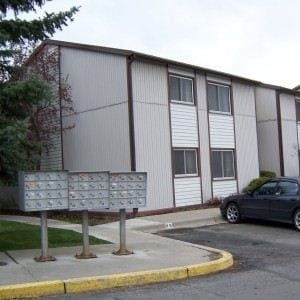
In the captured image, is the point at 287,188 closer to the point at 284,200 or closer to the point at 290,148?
the point at 284,200

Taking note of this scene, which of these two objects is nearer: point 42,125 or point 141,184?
point 141,184

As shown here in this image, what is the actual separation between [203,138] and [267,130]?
6.69 metres

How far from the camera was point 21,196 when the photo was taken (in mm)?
10562

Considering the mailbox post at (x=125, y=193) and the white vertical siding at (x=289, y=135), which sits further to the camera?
the white vertical siding at (x=289, y=135)

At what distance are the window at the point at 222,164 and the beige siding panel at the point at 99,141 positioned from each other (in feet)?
16.4

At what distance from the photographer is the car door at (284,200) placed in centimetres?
1600

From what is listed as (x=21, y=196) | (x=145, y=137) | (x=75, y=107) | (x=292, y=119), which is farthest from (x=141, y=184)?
(x=292, y=119)

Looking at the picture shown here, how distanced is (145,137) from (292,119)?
460 inches

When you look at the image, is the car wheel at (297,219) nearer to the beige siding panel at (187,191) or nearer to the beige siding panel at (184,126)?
the beige siding panel at (187,191)

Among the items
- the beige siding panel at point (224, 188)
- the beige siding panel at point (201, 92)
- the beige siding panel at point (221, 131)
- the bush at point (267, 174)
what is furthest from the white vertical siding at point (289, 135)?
the beige siding panel at point (201, 92)

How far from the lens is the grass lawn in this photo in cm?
1280

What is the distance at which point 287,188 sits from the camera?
16.4 metres

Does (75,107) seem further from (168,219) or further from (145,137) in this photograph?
(168,219)

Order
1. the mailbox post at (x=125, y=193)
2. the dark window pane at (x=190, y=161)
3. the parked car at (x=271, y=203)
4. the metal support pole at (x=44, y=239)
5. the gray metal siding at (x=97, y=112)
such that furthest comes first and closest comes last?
the dark window pane at (x=190, y=161) < the gray metal siding at (x=97, y=112) < the parked car at (x=271, y=203) < the mailbox post at (x=125, y=193) < the metal support pole at (x=44, y=239)
